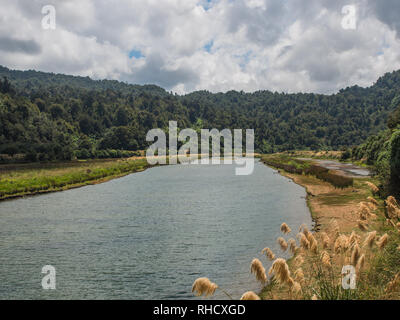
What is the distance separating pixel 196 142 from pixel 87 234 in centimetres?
15611

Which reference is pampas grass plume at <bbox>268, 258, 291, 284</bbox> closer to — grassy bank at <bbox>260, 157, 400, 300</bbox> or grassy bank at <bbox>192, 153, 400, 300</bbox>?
grassy bank at <bbox>192, 153, 400, 300</bbox>

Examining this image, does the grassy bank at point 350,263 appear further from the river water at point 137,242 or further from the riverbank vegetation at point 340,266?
the river water at point 137,242

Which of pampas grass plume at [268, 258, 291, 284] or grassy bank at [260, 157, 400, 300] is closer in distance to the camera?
pampas grass plume at [268, 258, 291, 284]

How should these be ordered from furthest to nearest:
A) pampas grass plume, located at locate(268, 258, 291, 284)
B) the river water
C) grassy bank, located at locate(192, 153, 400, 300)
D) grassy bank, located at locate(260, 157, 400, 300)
Answer: the river water, grassy bank, located at locate(260, 157, 400, 300), grassy bank, located at locate(192, 153, 400, 300), pampas grass plume, located at locate(268, 258, 291, 284)

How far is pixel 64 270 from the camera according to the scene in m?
15.0

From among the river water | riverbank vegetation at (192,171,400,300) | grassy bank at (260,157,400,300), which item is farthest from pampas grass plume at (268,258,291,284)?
the river water

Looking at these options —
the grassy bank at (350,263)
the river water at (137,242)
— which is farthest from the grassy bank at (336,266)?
the river water at (137,242)

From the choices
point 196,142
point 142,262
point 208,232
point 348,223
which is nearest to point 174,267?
point 142,262

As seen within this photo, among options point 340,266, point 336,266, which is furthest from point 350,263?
point 336,266

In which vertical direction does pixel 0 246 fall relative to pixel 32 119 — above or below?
below

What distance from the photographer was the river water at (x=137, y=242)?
13211 millimetres

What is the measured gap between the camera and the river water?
520 inches

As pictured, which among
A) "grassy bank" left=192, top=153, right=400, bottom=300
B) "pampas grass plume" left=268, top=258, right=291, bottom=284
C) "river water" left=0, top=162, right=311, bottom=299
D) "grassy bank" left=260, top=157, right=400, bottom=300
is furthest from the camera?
"river water" left=0, top=162, right=311, bottom=299
